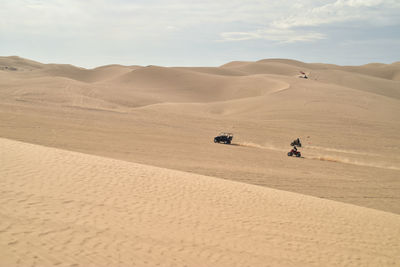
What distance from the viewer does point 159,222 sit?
27.3 feet

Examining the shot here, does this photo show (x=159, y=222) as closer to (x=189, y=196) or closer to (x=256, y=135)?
(x=189, y=196)

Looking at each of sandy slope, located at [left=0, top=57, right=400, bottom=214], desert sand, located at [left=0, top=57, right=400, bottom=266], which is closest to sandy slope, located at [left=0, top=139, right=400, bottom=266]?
desert sand, located at [left=0, top=57, right=400, bottom=266]

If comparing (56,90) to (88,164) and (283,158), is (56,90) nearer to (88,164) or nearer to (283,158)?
(283,158)

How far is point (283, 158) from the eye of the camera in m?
23.4

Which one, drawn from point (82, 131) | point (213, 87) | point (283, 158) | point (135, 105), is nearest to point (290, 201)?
point (283, 158)

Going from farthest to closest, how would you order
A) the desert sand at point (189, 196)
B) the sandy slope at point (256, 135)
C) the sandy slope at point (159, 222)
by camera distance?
1. the sandy slope at point (256, 135)
2. the desert sand at point (189, 196)
3. the sandy slope at point (159, 222)

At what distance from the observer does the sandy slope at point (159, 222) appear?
641 centimetres

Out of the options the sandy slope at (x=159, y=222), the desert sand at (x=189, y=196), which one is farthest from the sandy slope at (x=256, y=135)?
the sandy slope at (x=159, y=222)

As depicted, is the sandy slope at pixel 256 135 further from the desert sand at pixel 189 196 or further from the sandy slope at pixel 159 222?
the sandy slope at pixel 159 222

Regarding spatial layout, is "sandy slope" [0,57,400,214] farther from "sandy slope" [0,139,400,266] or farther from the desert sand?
"sandy slope" [0,139,400,266]

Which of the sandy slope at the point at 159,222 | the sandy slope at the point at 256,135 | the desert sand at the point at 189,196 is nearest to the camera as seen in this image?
the sandy slope at the point at 159,222

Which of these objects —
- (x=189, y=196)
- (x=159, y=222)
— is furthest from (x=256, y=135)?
(x=159, y=222)

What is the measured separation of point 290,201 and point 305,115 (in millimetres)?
30796

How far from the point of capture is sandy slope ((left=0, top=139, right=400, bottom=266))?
6410 millimetres
